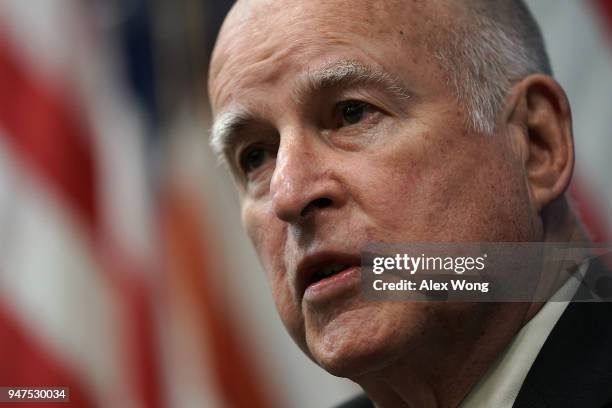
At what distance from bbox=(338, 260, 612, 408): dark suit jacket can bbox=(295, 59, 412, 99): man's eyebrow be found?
1.25ft

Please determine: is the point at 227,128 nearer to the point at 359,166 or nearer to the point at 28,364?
the point at 359,166

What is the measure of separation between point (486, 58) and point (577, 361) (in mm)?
457

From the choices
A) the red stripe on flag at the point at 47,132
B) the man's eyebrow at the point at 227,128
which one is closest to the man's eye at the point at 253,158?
the man's eyebrow at the point at 227,128

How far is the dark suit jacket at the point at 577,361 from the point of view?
0.98m

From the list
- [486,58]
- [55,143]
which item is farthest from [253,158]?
[55,143]

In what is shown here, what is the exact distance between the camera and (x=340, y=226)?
105 cm

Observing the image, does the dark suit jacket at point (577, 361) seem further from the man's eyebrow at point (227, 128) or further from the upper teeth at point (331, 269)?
the man's eyebrow at point (227, 128)

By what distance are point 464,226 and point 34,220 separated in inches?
50.9

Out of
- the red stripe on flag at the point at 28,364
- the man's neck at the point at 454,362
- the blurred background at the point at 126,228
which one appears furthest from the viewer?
the blurred background at the point at 126,228

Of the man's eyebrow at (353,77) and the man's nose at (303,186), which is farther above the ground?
the man's eyebrow at (353,77)

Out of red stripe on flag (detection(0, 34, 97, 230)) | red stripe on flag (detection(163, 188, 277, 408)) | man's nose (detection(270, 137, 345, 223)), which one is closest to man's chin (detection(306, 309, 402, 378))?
man's nose (detection(270, 137, 345, 223))

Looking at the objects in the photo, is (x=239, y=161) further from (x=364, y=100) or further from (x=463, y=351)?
(x=463, y=351)

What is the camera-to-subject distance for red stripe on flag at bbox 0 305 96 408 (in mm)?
1784

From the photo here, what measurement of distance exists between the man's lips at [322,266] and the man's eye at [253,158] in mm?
257
